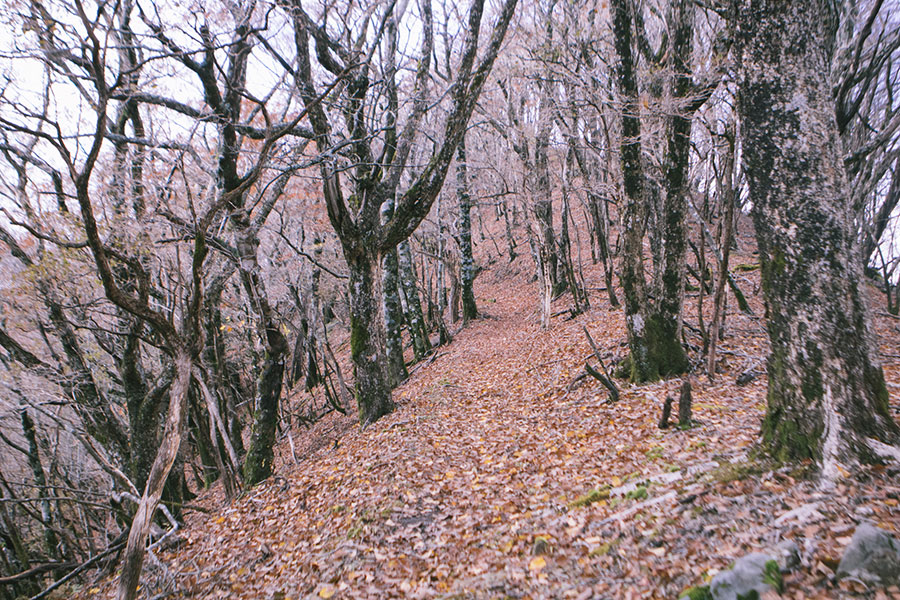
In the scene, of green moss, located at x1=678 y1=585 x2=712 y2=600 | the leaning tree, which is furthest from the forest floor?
the leaning tree

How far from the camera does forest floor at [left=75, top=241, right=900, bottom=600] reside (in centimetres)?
309

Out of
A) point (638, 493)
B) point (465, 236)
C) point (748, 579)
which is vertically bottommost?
point (638, 493)

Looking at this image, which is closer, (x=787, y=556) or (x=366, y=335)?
(x=787, y=556)

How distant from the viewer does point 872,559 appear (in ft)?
7.71

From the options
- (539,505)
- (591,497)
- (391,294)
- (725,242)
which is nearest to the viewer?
(591,497)

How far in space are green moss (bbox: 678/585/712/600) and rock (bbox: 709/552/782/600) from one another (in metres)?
0.03

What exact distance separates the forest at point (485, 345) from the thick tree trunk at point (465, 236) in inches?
110

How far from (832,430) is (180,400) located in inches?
234

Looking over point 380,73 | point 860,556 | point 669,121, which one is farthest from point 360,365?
point 860,556

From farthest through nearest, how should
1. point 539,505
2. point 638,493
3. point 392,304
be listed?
1. point 392,304
2. point 539,505
3. point 638,493

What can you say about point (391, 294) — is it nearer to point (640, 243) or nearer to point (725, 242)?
point (640, 243)

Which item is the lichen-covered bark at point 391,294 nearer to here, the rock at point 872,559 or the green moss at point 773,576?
the green moss at point 773,576

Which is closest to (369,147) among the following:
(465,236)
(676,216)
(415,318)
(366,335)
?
(366,335)

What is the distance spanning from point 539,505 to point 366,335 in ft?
16.5
